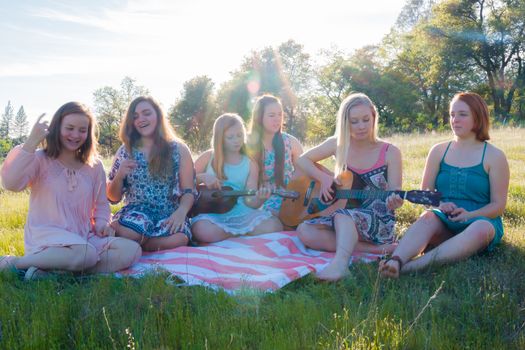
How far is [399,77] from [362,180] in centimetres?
3137

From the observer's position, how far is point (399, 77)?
34.0m

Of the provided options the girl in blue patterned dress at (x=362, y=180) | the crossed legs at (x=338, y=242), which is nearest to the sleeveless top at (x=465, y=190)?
the girl in blue patterned dress at (x=362, y=180)

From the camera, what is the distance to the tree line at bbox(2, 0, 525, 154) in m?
27.7

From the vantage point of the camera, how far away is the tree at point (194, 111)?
116ft

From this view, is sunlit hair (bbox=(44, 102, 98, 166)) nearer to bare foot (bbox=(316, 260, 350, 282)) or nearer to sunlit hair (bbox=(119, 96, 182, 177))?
sunlit hair (bbox=(119, 96, 182, 177))

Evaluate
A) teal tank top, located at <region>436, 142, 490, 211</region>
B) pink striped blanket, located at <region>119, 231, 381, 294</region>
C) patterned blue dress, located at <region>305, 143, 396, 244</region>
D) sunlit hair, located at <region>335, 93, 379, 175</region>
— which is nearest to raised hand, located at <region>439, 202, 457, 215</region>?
teal tank top, located at <region>436, 142, 490, 211</region>

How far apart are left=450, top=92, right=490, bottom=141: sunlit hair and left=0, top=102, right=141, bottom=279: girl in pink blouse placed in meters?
2.99

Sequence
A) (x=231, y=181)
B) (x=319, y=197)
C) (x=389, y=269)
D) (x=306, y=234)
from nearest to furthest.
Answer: (x=389, y=269), (x=306, y=234), (x=319, y=197), (x=231, y=181)

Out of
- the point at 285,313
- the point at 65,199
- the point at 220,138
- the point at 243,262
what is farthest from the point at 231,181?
the point at 285,313

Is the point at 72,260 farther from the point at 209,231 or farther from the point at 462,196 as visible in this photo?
the point at 462,196

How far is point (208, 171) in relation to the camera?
523 cm

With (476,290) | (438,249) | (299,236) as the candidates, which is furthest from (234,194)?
(476,290)

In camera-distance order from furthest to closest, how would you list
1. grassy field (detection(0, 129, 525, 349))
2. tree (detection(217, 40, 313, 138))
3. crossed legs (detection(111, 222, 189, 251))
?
tree (detection(217, 40, 313, 138)) → crossed legs (detection(111, 222, 189, 251)) → grassy field (detection(0, 129, 525, 349))

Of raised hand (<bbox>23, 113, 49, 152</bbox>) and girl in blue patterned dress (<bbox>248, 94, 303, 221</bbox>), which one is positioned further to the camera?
girl in blue patterned dress (<bbox>248, 94, 303, 221</bbox>)
